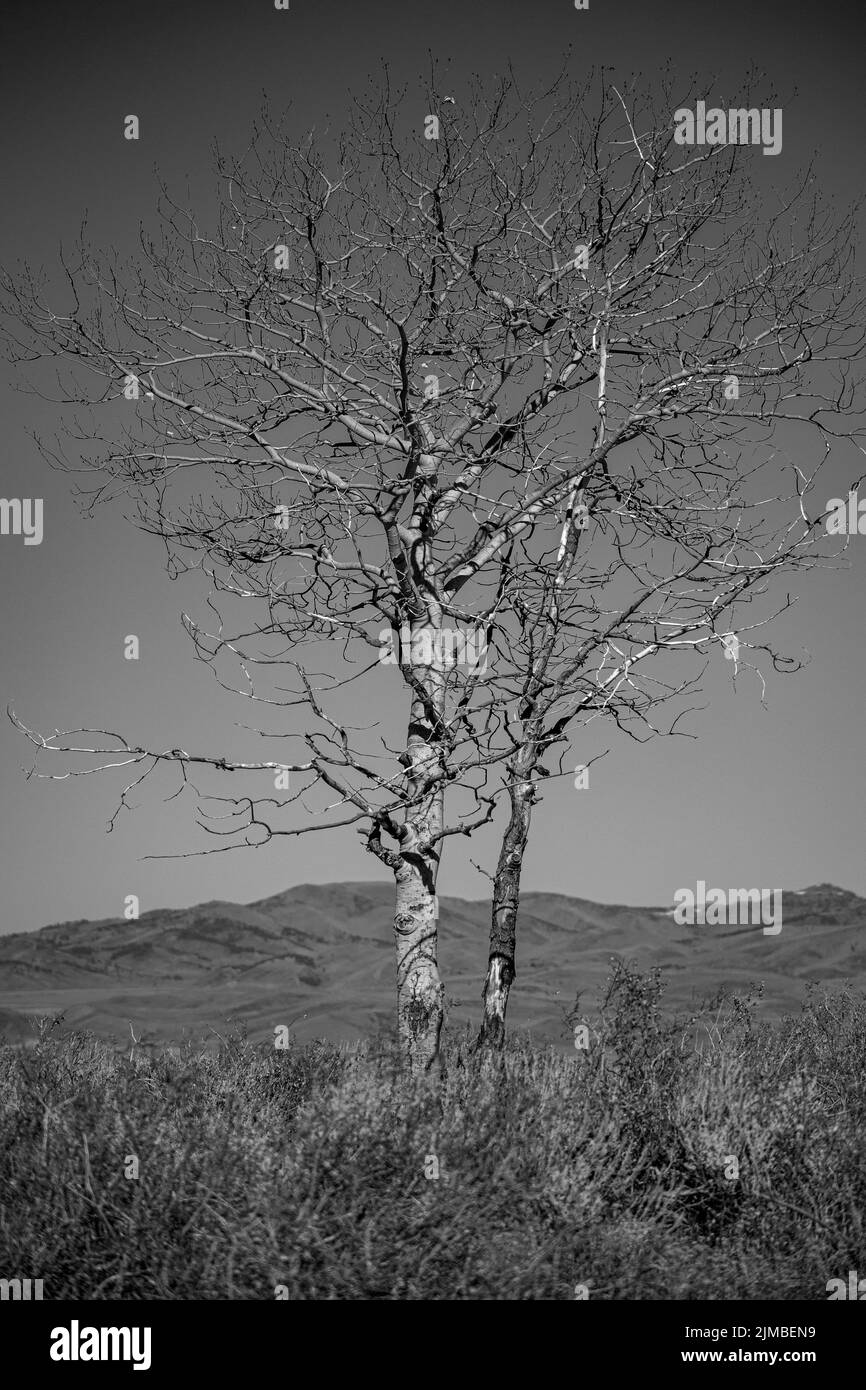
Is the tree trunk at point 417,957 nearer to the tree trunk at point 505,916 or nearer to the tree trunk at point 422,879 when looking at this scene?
the tree trunk at point 422,879

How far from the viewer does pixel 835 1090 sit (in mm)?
9656

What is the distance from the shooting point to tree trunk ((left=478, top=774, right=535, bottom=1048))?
33.3ft

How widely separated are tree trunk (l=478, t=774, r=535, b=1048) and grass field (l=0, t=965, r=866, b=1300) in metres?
1.26

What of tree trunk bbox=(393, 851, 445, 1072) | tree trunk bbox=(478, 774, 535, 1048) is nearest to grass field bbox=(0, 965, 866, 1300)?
tree trunk bbox=(393, 851, 445, 1072)

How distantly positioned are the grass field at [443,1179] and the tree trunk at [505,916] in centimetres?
126

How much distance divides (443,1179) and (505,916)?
4.39m

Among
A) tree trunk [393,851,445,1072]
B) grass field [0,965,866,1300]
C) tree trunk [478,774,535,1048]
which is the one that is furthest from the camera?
tree trunk [478,774,535,1048]

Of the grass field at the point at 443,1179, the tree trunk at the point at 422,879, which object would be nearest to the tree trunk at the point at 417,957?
the tree trunk at the point at 422,879

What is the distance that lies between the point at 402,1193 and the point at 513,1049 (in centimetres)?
360

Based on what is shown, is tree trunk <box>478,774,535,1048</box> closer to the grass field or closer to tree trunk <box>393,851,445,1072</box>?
tree trunk <box>393,851,445,1072</box>

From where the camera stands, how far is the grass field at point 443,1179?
18.6 feet

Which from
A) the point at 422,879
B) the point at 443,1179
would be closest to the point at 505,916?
the point at 422,879

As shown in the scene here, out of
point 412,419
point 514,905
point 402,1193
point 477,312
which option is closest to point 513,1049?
point 514,905

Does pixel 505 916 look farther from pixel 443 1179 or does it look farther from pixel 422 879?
pixel 443 1179
